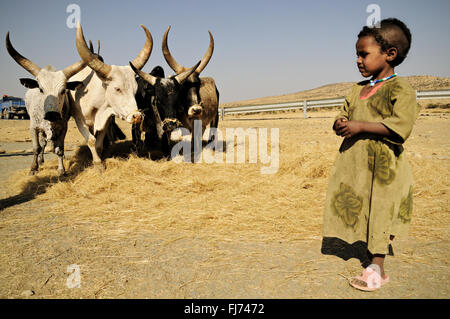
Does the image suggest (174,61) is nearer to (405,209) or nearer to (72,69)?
(72,69)

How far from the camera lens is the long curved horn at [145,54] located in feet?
18.8

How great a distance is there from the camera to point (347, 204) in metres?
2.18

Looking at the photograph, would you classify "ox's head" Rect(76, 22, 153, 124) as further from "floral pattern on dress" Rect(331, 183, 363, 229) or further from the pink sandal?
the pink sandal

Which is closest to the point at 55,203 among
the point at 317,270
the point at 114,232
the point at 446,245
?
the point at 114,232

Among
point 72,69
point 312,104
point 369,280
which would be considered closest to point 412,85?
point 312,104

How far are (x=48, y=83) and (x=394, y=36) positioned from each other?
15.7 feet

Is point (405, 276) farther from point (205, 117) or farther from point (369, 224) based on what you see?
point (205, 117)

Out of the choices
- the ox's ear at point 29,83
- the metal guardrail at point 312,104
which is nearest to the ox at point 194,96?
the ox's ear at point 29,83

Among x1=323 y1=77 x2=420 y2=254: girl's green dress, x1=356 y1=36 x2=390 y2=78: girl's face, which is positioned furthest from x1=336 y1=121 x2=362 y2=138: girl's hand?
x1=356 y1=36 x2=390 y2=78: girl's face

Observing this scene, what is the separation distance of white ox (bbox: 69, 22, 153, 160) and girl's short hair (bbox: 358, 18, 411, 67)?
12.2 ft

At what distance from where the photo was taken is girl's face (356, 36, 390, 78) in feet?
6.73
